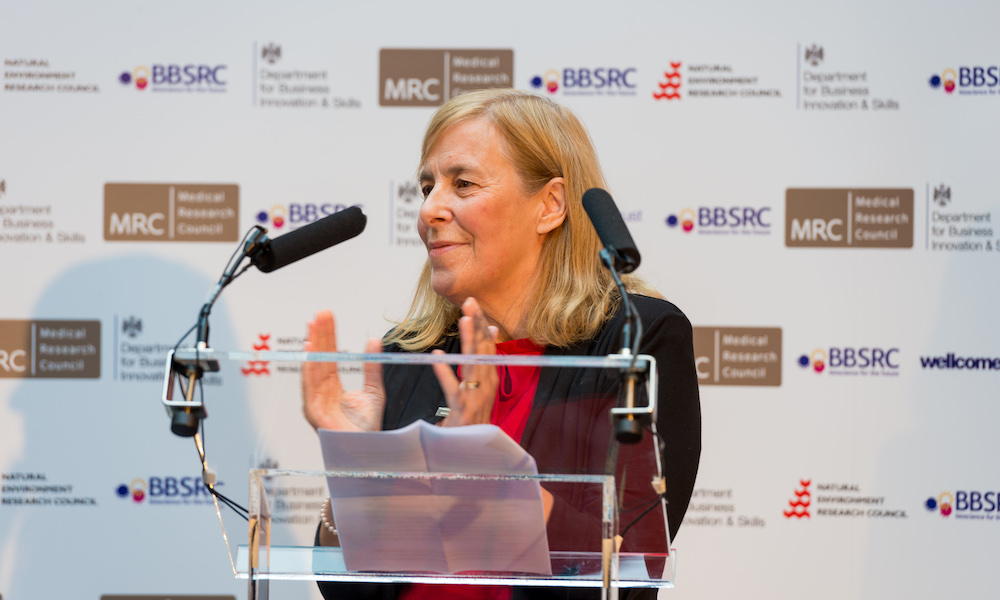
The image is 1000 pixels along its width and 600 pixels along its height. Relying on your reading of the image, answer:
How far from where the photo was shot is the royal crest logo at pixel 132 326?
3.26 meters

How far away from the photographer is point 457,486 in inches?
46.9

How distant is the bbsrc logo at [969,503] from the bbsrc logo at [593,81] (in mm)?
1733

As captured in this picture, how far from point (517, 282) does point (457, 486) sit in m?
0.86

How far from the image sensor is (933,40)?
10.4 ft

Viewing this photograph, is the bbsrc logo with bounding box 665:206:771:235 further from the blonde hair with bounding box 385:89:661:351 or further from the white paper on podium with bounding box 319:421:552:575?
the white paper on podium with bounding box 319:421:552:575

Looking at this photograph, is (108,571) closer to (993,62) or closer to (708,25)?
(708,25)

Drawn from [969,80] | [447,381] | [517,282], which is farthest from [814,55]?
[447,381]

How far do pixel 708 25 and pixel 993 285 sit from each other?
4.32ft

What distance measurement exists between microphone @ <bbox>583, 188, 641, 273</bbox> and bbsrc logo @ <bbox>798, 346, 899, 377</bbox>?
6.42ft

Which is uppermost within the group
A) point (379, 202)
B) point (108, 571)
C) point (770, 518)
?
point (379, 202)

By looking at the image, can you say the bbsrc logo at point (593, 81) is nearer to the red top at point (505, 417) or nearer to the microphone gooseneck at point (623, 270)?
the microphone gooseneck at point (623, 270)

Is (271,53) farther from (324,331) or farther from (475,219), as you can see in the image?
(324,331)

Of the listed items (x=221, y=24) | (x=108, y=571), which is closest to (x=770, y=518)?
(x=108, y=571)

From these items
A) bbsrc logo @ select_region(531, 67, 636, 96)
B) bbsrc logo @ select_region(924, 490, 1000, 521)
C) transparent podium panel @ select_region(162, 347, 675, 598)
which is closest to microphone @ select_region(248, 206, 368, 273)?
transparent podium panel @ select_region(162, 347, 675, 598)
